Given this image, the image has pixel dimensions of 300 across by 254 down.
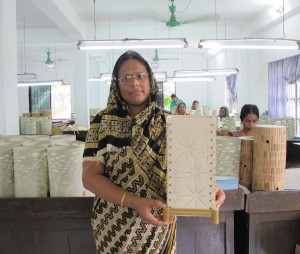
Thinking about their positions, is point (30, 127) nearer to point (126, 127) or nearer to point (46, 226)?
point (46, 226)

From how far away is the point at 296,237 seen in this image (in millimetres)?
1911

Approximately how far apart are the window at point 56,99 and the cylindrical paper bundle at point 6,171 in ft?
44.3

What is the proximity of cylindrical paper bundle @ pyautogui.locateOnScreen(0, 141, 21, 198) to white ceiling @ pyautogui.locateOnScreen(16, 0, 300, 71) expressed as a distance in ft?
12.2

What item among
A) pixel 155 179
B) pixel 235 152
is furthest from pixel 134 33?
pixel 155 179

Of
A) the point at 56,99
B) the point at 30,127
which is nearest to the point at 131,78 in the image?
the point at 30,127

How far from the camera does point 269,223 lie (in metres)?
1.84

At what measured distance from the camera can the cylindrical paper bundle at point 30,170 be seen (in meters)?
1.76

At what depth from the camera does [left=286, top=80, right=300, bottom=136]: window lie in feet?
22.4

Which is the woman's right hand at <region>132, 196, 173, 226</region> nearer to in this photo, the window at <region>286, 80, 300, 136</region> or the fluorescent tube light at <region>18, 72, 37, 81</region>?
the window at <region>286, 80, 300, 136</region>

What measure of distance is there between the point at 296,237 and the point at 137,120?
1.25 m

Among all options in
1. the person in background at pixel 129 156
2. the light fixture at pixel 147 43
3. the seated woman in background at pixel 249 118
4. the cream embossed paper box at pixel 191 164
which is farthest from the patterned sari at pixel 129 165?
the light fixture at pixel 147 43

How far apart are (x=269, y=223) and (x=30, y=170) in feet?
4.28

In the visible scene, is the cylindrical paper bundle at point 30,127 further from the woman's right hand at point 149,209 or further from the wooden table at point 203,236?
the woman's right hand at point 149,209

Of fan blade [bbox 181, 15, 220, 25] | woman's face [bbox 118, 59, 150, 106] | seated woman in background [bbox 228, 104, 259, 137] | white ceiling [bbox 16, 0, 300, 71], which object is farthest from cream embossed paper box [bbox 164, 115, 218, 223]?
fan blade [bbox 181, 15, 220, 25]
